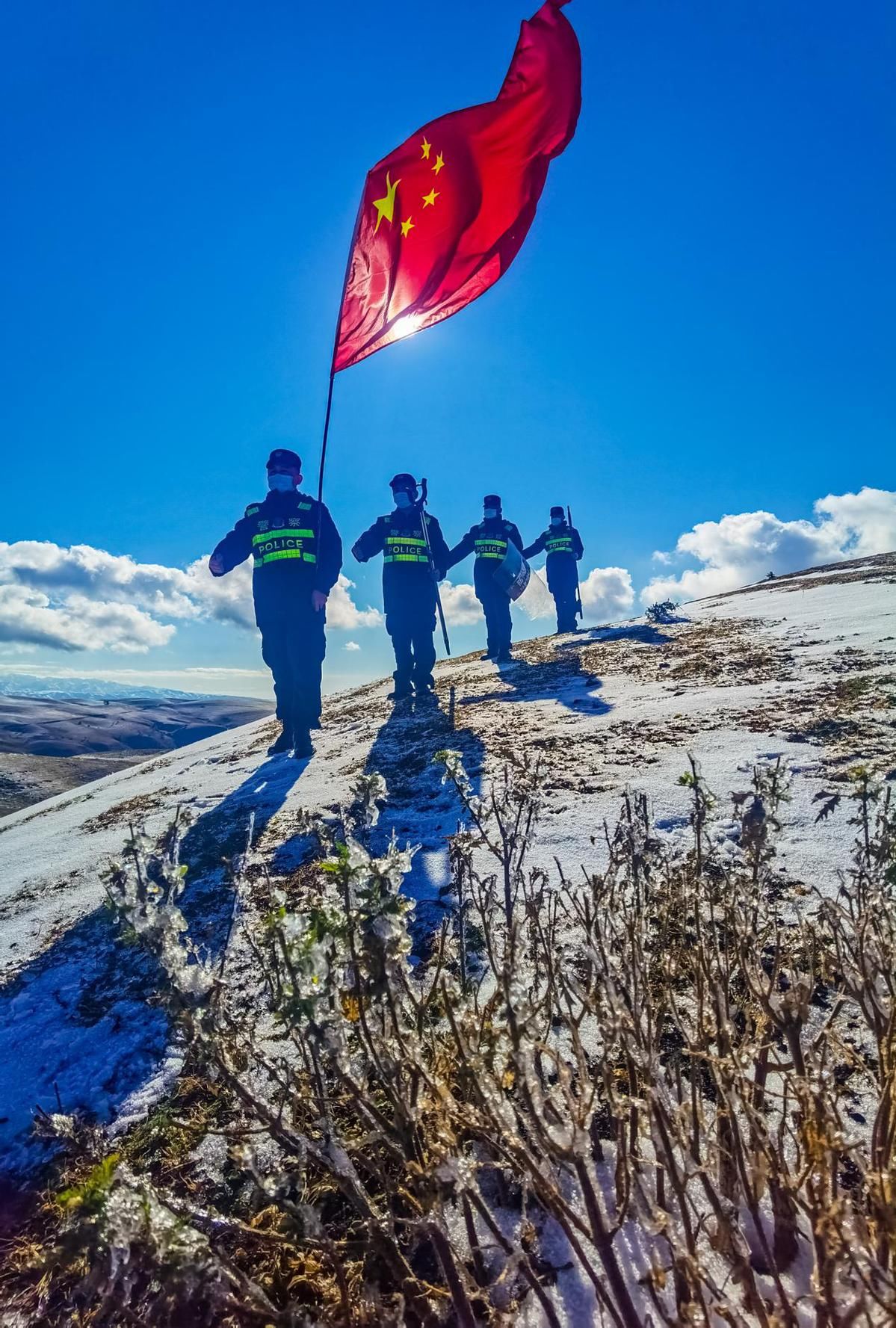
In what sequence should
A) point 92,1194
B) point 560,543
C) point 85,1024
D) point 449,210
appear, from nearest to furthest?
point 92,1194
point 85,1024
point 449,210
point 560,543

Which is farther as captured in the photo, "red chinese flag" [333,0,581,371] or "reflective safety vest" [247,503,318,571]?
"reflective safety vest" [247,503,318,571]

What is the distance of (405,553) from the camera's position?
360 inches

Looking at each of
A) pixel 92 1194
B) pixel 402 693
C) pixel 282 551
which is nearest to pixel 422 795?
pixel 92 1194

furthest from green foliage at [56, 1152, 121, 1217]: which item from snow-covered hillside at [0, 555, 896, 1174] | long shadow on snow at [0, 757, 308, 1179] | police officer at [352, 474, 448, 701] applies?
police officer at [352, 474, 448, 701]

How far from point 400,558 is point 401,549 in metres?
0.13

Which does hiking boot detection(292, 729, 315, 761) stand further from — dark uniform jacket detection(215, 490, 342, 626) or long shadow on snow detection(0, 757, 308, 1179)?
long shadow on snow detection(0, 757, 308, 1179)

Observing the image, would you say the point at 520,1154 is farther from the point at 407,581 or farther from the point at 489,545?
the point at 489,545

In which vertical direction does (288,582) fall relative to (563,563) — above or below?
below

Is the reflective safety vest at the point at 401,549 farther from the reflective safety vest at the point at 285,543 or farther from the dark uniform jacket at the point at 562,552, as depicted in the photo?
the dark uniform jacket at the point at 562,552

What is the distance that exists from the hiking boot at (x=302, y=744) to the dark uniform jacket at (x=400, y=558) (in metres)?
3.08

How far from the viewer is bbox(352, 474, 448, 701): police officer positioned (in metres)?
8.95

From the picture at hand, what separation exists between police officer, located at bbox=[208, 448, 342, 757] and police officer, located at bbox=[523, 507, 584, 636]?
9744mm

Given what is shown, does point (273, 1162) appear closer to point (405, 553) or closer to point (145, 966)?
point (145, 966)

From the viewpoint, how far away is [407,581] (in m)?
9.20
